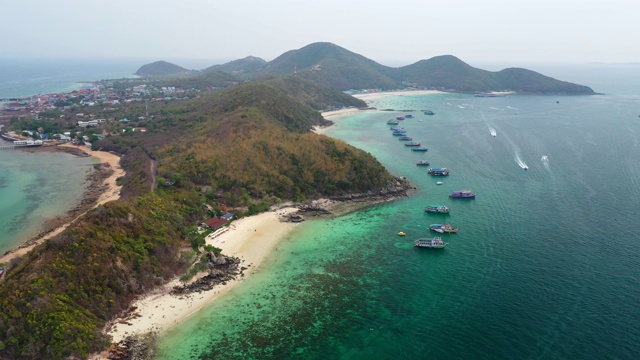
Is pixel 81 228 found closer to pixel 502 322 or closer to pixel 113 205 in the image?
pixel 113 205

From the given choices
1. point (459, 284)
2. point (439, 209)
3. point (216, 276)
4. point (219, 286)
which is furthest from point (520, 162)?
point (219, 286)

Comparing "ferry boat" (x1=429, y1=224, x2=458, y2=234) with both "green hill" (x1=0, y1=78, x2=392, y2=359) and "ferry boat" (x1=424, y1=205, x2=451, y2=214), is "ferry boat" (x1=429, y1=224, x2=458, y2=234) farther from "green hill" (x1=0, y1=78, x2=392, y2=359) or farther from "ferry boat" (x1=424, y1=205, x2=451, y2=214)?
"green hill" (x1=0, y1=78, x2=392, y2=359)

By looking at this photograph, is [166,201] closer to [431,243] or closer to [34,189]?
[431,243]

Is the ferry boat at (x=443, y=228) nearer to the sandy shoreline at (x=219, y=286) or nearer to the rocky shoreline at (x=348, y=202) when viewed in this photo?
the rocky shoreline at (x=348, y=202)

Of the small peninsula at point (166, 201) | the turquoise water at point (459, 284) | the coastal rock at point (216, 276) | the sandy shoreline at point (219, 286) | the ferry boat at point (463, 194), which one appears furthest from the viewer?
the ferry boat at point (463, 194)

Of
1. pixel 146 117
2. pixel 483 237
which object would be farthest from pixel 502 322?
pixel 146 117

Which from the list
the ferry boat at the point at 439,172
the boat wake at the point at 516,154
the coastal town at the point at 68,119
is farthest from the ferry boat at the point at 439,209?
the coastal town at the point at 68,119
